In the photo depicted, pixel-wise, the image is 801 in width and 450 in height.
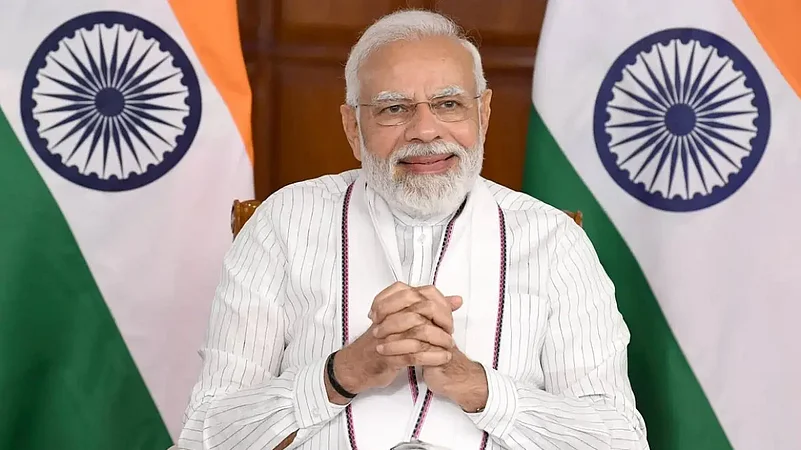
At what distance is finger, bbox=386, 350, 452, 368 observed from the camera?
1540mm

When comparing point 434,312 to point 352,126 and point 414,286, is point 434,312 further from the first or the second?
point 352,126

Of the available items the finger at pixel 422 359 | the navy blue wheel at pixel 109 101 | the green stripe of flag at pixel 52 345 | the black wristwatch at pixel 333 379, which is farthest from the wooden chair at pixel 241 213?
the finger at pixel 422 359

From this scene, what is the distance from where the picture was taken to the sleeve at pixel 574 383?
1.66 metres

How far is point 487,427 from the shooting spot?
166 centimetres

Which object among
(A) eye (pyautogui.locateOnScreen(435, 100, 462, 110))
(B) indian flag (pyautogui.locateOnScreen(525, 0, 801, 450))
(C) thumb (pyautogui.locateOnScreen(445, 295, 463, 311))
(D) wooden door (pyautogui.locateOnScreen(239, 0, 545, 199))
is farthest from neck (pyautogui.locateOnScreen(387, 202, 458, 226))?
(D) wooden door (pyautogui.locateOnScreen(239, 0, 545, 199))

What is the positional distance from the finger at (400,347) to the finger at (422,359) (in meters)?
0.01

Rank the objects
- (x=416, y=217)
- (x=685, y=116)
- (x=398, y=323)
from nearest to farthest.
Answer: (x=398, y=323) < (x=416, y=217) < (x=685, y=116)

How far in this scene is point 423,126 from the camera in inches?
69.6

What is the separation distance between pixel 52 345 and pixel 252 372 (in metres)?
0.89

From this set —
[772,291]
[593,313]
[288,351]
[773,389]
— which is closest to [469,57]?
[593,313]

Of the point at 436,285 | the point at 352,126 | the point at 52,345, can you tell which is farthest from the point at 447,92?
the point at 52,345

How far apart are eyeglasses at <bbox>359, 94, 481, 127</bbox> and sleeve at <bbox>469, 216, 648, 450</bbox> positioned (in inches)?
13.8

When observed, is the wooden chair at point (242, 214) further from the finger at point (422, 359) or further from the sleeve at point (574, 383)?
the finger at point (422, 359)

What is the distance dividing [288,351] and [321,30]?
1.17m
